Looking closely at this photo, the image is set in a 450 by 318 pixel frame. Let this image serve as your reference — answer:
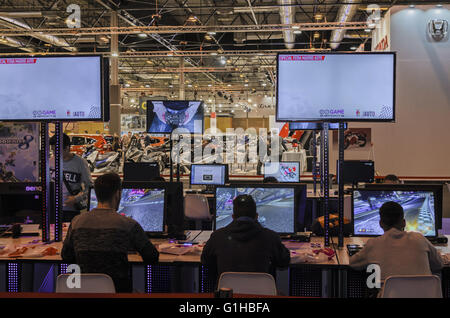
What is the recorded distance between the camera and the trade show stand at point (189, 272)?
11.3 feet

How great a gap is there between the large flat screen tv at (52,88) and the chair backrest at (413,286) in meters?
2.64

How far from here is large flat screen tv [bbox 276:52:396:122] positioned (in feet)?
12.4

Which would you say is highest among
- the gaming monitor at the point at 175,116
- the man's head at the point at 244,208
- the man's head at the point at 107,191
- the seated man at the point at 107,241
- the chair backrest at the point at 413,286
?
the gaming monitor at the point at 175,116

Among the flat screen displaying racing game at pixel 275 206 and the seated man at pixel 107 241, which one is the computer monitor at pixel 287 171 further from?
the seated man at pixel 107 241

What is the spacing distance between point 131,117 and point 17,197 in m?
29.3

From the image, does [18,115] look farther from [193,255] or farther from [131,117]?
[131,117]

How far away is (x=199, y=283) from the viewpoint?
12.6ft

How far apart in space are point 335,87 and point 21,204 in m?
3.08

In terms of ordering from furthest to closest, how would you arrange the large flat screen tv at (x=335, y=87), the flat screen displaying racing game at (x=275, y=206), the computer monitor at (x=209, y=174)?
the computer monitor at (x=209, y=174), the flat screen displaying racing game at (x=275, y=206), the large flat screen tv at (x=335, y=87)

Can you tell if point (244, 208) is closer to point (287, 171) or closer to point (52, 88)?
point (52, 88)

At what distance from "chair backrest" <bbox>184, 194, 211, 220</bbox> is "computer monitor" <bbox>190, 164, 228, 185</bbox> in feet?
4.48

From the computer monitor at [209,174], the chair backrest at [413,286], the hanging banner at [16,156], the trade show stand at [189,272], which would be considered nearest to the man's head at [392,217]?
the trade show stand at [189,272]

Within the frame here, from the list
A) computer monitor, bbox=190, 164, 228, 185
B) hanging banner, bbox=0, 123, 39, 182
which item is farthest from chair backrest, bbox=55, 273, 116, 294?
computer monitor, bbox=190, 164, 228, 185
